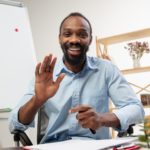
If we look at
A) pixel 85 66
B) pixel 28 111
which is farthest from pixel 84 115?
pixel 85 66

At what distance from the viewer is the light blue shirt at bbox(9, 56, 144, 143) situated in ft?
3.84

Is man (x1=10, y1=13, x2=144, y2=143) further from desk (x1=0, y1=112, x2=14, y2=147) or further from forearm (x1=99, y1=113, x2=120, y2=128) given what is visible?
desk (x1=0, y1=112, x2=14, y2=147)

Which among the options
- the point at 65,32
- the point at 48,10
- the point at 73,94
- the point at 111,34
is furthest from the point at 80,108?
the point at 48,10

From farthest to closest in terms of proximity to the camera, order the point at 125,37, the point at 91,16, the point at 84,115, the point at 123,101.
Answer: the point at 91,16 → the point at 125,37 → the point at 123,101 → the point at 84,115

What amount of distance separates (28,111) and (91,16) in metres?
1.75

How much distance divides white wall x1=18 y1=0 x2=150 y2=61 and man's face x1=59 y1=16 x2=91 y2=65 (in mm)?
1219

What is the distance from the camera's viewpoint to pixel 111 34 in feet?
8.34

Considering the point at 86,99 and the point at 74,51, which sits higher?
the point at 74,51

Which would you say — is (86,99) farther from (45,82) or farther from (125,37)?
(125,37)

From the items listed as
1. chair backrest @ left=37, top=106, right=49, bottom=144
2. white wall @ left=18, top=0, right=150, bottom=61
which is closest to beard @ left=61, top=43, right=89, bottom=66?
chair backrest @ left=37, top=106, right=49, bottom=144

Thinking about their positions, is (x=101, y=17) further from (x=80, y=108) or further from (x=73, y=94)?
(x=80, y=108)

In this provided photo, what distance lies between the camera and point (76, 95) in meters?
1.24

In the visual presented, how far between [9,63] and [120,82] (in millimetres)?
1094

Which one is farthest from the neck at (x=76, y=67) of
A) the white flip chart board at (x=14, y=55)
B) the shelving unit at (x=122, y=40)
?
the shelving unit at (x=122, y=40)
